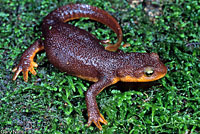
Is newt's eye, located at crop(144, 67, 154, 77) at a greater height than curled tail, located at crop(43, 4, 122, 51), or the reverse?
curled tail, located at crop(43, 4, 122, 51)

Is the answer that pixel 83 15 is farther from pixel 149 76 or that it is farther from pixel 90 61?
pixel 149 76

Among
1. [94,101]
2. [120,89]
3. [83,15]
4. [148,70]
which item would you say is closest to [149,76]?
[148,70]

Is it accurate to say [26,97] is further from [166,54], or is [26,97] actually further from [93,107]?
[166,54]

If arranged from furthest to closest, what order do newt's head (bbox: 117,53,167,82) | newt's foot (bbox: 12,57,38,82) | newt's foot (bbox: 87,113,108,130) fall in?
newt's foot (bbox: 12,57,38,82) → newt's head (bbox: 117,53,167,82) → newt's foot (bbox: 87,113,108,130)

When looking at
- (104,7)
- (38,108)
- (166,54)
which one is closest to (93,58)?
(38,108)

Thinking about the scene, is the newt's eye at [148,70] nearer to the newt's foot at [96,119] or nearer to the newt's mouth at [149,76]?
the newt's mouth at [149,76]

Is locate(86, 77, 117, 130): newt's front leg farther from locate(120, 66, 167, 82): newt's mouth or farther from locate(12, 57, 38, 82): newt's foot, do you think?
locate(12, 57, 38, 82): newt's foot

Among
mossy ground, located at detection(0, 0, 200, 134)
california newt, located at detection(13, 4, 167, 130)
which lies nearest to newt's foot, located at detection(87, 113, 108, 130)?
california newt, located at detection(13, 4, 167, 130)
